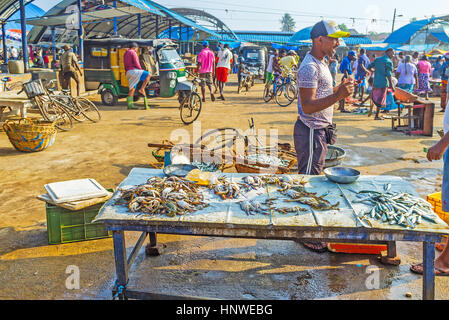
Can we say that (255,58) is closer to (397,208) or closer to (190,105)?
(190,105)

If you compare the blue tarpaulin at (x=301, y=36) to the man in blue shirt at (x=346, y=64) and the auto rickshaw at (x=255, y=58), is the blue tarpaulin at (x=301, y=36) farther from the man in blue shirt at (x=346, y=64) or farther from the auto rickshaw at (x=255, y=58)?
the man in blue shirt at (x=346, y=64)

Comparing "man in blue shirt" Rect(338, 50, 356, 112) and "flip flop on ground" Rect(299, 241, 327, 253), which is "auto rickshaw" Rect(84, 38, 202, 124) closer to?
"man in blue shirt" Rect(338, 50, 356, 112)

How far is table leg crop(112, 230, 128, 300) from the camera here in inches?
115

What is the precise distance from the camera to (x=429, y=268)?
2.80m

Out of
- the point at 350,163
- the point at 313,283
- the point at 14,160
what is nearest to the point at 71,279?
the point at 313,283

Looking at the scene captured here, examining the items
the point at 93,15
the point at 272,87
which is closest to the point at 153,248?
the point at 272,87

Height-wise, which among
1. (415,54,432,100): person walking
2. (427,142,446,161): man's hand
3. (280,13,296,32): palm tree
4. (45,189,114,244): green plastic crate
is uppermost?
(280,13,296,32): palm tree

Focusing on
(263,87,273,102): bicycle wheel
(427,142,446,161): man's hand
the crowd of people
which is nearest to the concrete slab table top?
(427,142,446,161): man's hand

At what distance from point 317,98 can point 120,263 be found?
7.68 feet

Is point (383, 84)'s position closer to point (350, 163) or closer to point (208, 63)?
point (350, 163)

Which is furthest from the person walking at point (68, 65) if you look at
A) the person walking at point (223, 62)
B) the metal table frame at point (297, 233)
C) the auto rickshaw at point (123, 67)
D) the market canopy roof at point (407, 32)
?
the market canopy roof at point (407, 32)

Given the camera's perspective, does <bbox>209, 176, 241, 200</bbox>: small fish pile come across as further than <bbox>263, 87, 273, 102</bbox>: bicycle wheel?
No

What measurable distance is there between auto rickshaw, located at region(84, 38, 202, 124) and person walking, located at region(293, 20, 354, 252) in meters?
8.23

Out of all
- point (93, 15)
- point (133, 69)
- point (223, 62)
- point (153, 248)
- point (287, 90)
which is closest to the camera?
point (153, 248)
